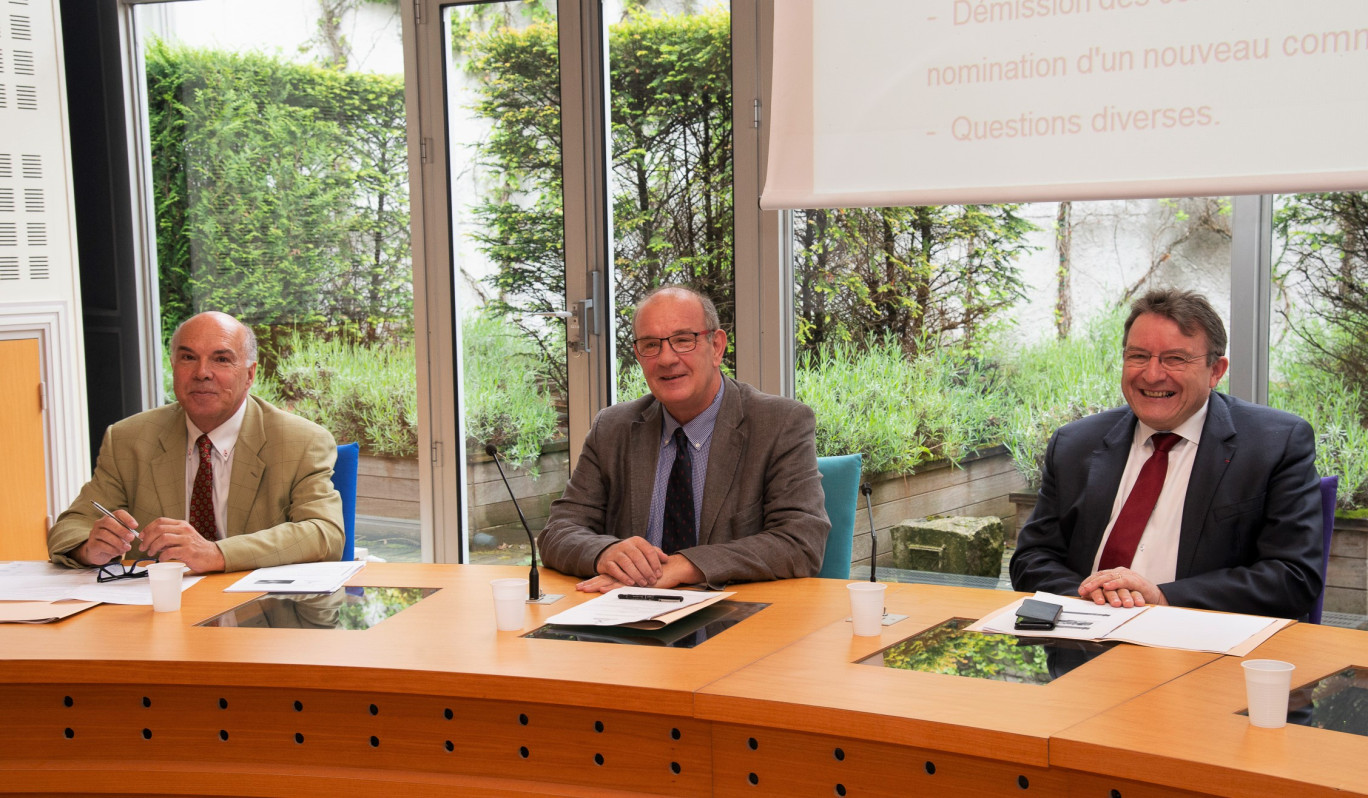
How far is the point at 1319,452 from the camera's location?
3.57 m

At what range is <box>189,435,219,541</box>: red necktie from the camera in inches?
118

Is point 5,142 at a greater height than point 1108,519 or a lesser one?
greater

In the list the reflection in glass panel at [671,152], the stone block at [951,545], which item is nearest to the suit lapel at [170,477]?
the reflection in glass panel at [671,152]

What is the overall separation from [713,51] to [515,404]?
1.57 metres

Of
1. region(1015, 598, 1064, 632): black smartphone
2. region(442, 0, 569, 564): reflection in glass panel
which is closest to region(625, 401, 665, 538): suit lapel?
region(1015, 598, 1064, 632): black smartphone

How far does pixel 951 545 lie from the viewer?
417 cm

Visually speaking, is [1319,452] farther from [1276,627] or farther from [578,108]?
[578,108]

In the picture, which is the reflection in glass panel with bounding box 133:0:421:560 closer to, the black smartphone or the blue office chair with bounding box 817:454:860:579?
the blue office chair with bounding box 817:454:860:579

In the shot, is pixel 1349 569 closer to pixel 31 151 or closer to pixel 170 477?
pixel 170 477

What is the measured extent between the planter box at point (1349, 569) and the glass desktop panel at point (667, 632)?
2.26 metres

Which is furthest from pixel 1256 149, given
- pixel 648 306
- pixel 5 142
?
pixel 5 142

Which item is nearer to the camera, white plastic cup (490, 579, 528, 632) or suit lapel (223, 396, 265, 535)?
white plastic cup (490, 579, 528, 632)

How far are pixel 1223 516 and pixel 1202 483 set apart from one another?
8cm

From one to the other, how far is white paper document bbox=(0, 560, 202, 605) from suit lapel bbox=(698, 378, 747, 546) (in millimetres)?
1132
